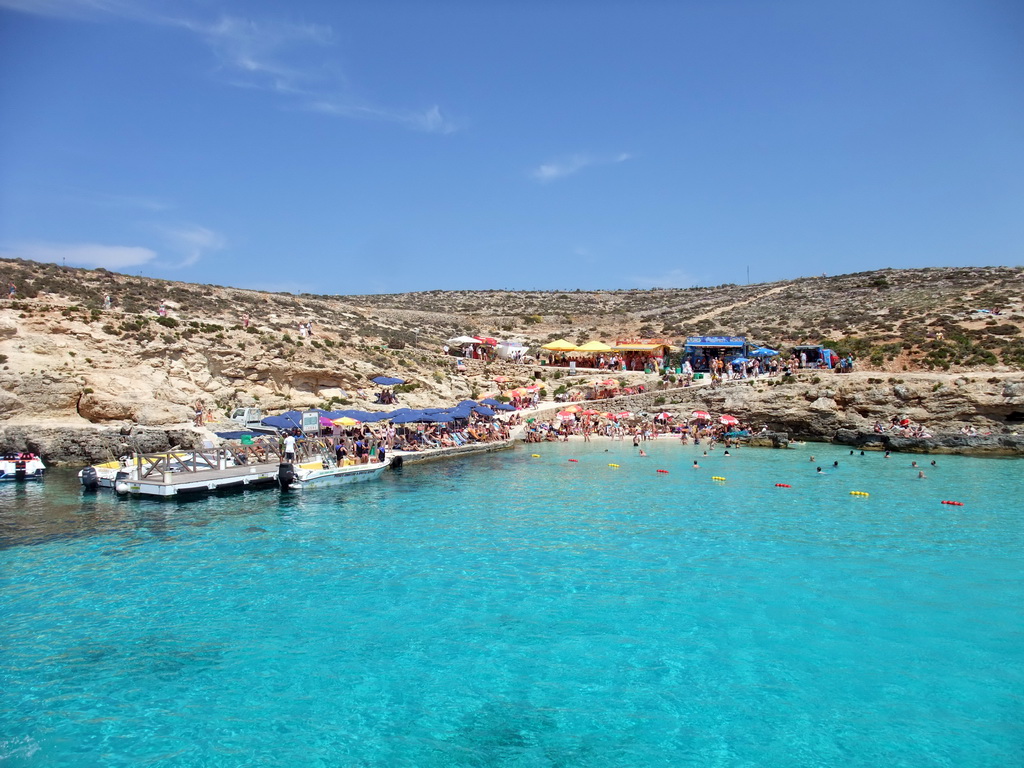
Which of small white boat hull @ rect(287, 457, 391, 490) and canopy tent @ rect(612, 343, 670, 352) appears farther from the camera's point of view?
canopy tent @ rect(612, 343, 670, 352)

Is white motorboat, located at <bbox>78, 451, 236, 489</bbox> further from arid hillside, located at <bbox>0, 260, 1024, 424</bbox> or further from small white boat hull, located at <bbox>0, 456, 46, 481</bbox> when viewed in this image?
arid hillside, located at <bbox>0, 260, 1024, 424</bbox>

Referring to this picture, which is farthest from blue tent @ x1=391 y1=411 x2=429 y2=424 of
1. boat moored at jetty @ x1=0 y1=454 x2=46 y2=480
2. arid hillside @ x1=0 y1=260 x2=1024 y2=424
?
boat moored at jetty @ x1=0 y1=454 x2=46 y2=480

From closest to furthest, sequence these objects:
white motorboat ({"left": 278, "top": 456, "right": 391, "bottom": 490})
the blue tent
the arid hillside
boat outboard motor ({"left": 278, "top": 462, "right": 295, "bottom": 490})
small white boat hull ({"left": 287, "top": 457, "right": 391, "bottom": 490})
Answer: boat outboard motor ({"left": 278, "top": 462, "right": 295, "bottom": 490}), white motorboat ({"left": 278, "top": 456, "right": 391, "bottom": 490}), small white boat hull ({"left": 287, "top": 457, "right": 391, "bottom": 490}), the arid hillside, the blue tent

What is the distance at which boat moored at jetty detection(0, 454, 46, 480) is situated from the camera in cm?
2150

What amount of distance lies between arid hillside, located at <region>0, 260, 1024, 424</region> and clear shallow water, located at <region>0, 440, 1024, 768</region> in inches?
423

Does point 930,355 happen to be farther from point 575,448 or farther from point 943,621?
point 943,621

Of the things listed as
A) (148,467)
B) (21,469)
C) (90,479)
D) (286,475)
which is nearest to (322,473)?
(286,475)

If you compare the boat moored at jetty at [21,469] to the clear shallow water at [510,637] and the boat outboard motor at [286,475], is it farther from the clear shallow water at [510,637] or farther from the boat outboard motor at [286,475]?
the boat outboard motor at [286,475]

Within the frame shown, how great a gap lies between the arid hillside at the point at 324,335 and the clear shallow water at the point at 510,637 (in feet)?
35.3

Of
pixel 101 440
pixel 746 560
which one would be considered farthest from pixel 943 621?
pixel 101 440

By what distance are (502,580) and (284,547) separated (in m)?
5.10

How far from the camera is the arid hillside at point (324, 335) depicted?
88.6 feet

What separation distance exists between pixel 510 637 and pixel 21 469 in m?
19.9

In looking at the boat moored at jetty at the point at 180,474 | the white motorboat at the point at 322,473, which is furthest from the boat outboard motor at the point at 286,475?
the boat moored at jetty at the point at 180,474
